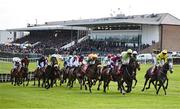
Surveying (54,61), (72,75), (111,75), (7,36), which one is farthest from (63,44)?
(111,75)

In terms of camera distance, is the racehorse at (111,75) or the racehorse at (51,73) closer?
the racehorse at (111,75)

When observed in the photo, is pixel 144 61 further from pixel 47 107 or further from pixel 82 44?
pixel 47 107

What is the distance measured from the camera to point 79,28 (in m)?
104

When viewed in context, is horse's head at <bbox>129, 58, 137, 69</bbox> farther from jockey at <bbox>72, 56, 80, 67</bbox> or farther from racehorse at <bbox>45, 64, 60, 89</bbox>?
jockey at <bbox>72, 56, 80, 67</bbox>

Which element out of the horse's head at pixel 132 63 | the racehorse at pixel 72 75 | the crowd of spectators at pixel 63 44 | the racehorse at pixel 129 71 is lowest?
the racehorse at pixel 72 75

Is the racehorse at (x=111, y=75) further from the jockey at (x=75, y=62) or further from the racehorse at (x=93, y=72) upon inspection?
the jockey at (x=75, y=62)

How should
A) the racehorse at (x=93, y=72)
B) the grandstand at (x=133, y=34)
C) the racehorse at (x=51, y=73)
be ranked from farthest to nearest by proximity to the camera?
the grandstand at (x=133, y=34) < the racehorse at (x=51, y=73) < the racehorse at (x=93, y=72)

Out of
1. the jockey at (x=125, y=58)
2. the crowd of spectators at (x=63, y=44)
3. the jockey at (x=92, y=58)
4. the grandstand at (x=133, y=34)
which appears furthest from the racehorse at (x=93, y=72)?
the grandstand at (x=133, y=34)

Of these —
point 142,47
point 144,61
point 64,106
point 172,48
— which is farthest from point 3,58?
point 64,106

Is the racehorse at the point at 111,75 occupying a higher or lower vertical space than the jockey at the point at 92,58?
lower

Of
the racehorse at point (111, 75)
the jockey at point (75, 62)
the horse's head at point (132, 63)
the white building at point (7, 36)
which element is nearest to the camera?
the horse's head at point (132, 63)

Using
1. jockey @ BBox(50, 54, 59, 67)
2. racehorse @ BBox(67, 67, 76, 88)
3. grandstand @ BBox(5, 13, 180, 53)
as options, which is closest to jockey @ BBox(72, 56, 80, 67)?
racehorse @ BBox(67, 67, 76, 88)

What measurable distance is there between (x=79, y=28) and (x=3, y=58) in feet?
115

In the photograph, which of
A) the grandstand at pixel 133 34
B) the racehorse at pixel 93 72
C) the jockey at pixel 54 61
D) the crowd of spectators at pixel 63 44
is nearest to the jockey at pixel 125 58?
the racehorse at pixel 93 72
